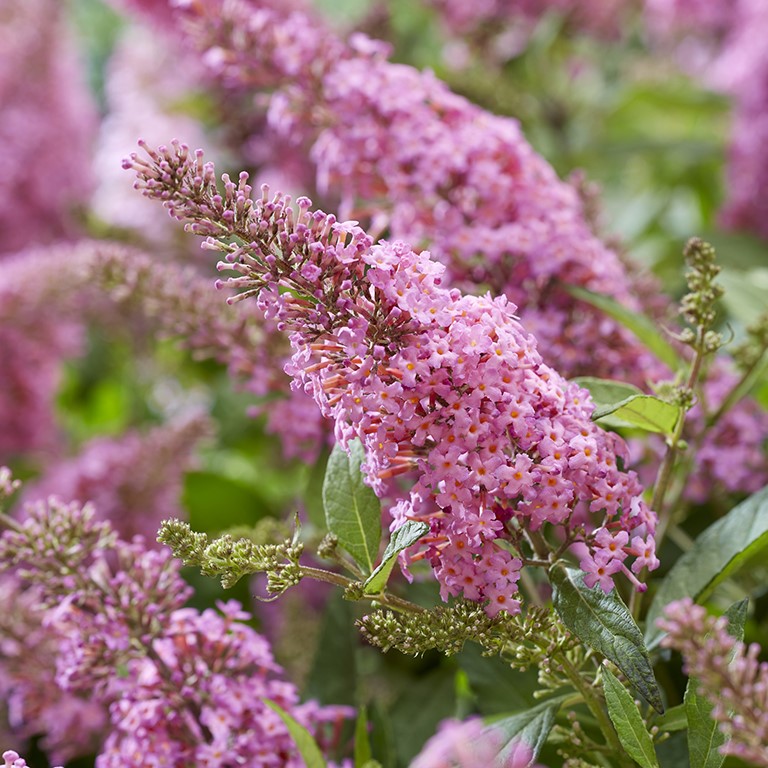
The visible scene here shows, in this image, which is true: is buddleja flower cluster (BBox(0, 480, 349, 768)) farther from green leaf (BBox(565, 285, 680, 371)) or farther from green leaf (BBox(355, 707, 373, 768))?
green leaf (BBox(565, 285, 680, 371))

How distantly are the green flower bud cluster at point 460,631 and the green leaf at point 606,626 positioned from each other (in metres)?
0.01

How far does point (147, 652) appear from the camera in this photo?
50cm

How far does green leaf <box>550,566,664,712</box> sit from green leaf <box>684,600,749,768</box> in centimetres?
1

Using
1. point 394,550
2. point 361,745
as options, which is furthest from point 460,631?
point 361,745

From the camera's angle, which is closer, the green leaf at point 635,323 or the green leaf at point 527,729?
the green leaf at point 527,729

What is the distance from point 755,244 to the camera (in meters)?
1.00

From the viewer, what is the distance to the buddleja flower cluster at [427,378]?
15.9 inches

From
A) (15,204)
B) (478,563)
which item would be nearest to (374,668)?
(478,563)

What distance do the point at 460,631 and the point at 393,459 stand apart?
2.9 inches

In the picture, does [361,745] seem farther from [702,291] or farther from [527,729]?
[702,291]

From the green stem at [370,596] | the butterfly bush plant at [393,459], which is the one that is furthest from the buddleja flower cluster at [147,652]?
the green stem at [370,596]

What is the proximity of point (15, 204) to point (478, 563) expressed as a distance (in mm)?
967

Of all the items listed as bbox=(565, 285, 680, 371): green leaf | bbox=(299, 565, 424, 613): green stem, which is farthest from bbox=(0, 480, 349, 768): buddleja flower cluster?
bbox=(565, 285, 680, 371): green leaf

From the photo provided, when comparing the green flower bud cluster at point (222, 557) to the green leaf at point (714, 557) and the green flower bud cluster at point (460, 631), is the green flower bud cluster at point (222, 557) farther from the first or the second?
the green leaf at point (714, 557)
